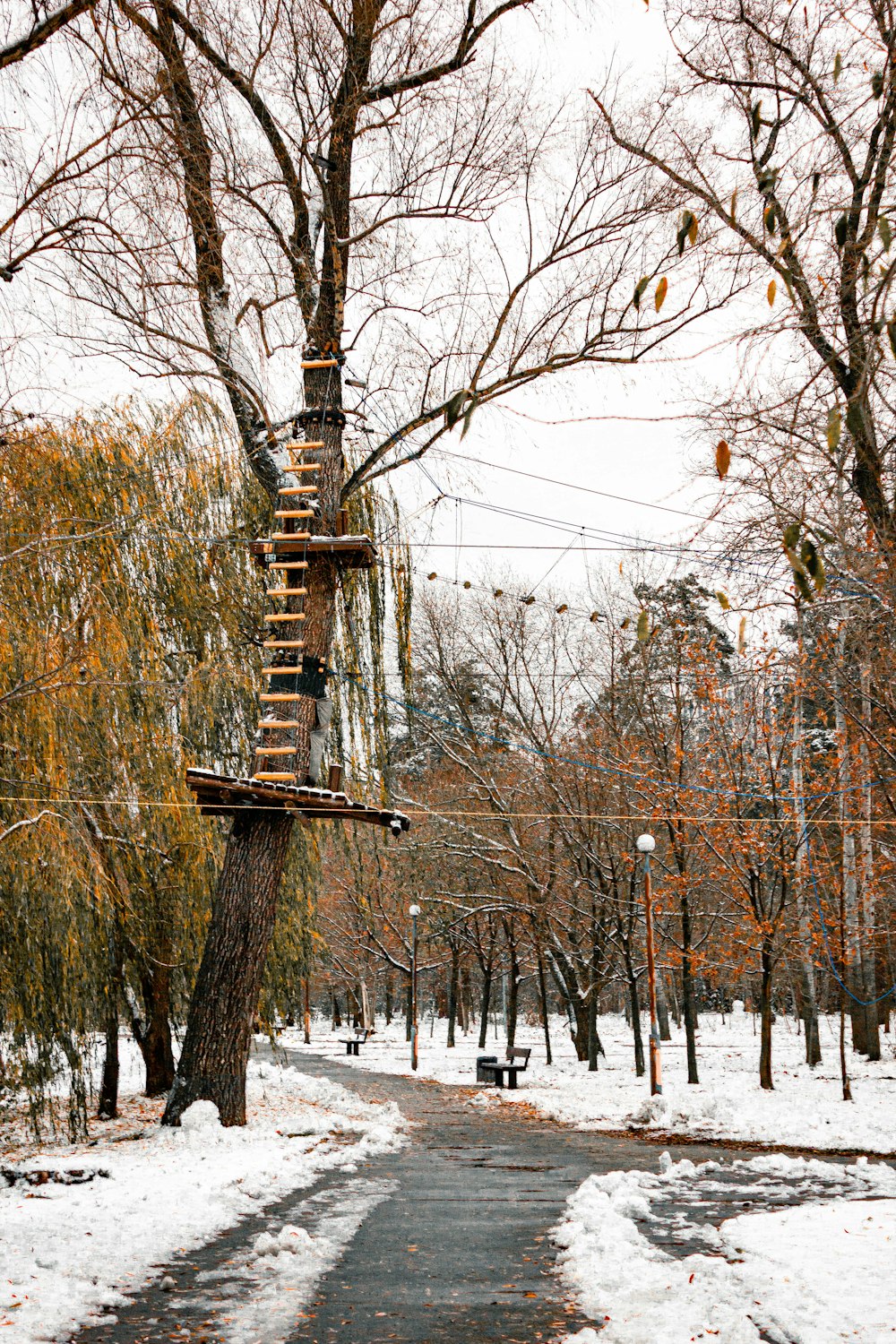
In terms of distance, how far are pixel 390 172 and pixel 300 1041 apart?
127 feet

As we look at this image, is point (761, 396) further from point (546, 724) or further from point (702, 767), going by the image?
point (546, 724)

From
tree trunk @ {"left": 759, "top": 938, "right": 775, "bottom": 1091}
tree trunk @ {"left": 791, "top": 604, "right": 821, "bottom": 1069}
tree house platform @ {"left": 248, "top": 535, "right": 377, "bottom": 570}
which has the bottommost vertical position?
tree trunk @ {"left": 759, "top": 938, "right": 775, "bottom": 1091}

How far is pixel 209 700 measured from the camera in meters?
11.6

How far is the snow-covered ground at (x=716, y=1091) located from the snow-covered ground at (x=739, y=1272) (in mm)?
4975

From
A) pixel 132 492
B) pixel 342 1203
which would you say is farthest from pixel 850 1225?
pixel 132 492

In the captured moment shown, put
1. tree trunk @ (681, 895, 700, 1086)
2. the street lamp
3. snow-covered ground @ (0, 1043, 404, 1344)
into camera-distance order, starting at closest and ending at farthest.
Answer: snow-covered ground @ (0, 1043, 404, 1344) → the street lamp → tree trunk @ (681, 895, 700, 1086)

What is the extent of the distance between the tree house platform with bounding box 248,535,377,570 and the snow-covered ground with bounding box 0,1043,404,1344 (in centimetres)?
539

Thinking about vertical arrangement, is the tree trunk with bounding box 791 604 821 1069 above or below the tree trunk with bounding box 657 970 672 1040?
above

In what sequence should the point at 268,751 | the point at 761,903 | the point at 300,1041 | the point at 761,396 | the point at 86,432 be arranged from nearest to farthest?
the point at 761,396 → the point at 268,751 → the point at 86,432 → the point at 761,903 → the point at 300,1041

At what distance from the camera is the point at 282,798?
9.38 m

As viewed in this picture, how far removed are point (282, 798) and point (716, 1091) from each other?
1188cm

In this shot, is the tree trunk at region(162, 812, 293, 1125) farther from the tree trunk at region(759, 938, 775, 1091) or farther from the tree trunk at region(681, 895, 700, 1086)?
the tree trunk at region(681, 895, 700, 1086)

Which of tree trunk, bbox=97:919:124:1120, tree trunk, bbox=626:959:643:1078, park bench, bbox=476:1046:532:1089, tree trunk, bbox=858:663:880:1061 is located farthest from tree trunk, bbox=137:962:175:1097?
tree trunk, bbox=626:959:643:1078

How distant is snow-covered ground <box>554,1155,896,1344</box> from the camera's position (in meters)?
4.47
